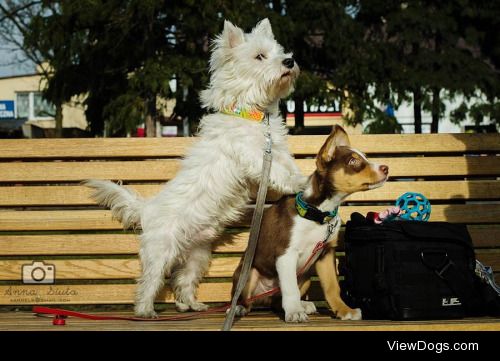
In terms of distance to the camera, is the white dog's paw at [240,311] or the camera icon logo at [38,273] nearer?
the white dog's paw at [240,311]

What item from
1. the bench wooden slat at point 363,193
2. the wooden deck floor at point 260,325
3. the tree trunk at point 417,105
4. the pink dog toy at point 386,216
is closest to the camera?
the wooden deck floor at point 260,325

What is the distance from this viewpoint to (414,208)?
12.6ft

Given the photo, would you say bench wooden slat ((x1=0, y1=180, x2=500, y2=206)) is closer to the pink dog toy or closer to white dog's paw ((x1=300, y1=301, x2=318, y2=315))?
the pink dog toy

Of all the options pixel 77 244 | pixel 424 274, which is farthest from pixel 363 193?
pixel 77 244

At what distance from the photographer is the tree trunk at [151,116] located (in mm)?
12859


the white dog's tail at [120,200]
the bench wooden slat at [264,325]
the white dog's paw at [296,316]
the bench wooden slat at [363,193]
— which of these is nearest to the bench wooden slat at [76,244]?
the white dog's tail at [120,200]

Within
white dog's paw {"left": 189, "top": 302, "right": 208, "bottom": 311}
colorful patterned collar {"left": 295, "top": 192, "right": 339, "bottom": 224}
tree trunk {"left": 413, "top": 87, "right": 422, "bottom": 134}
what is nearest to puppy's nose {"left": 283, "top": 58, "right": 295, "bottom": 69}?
colorful patterned collar {"left": 295, "top": 192, "right": 339, "bottom": 224}

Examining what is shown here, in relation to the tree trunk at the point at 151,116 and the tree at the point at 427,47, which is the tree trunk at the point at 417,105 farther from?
the tree trunk at the point at 151,116

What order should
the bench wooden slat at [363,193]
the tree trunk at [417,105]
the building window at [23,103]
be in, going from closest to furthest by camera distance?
1. the bench wooden slat at [363,193]
2. the tree trunk at [417,105]
3. the building window at [23,103]

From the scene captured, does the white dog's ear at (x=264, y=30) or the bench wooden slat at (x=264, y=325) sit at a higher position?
the white dog's ear at (x=264, y=30)

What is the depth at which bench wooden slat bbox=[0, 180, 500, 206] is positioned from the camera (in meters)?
4.54

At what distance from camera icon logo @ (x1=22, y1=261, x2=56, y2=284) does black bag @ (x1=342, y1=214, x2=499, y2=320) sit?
219cm

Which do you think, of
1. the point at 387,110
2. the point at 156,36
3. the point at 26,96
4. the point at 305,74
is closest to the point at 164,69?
the point at 156,36

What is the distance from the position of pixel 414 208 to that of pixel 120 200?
187 centimetres
